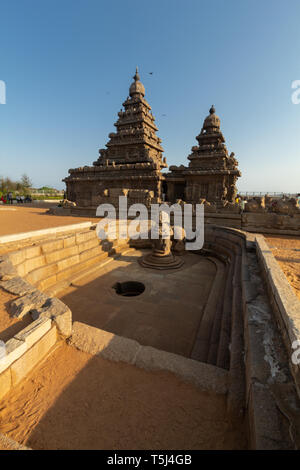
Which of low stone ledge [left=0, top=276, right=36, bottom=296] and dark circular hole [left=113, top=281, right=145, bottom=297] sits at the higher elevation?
low stone ledge [left=0, top=276, right=36, bottom=296]

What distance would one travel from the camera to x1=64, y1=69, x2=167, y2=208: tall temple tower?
19109 mm

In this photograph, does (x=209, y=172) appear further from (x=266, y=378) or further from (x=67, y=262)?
(x=266, y=378)

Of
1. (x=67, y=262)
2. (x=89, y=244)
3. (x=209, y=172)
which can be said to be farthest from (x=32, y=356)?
(x=209, y=172)

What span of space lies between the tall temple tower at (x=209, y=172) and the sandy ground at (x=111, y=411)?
16253 mm

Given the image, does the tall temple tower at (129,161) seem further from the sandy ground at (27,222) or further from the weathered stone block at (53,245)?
the weathered stone block at (53,245)

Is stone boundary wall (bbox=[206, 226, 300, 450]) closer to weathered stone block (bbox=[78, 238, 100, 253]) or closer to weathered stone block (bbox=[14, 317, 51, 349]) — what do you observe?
weathered stone block (bbox=[14, 317, 51, 349])

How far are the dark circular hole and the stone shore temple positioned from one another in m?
10.9

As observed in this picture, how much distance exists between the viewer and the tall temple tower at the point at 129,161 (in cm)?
1911

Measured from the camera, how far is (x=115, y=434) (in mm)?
1571

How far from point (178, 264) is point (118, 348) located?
15.4 ft

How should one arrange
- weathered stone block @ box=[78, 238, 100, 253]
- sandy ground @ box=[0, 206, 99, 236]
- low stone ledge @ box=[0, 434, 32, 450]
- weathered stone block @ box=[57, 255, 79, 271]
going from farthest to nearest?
sandy ground @ box=[0, 206, 99, 236], weathered stone block @ box=[78, 238, 100, 253], weathered stone block @ box=[57, 255, 79, 271], low stone ledge @ box=[0, 434, 32, 450]

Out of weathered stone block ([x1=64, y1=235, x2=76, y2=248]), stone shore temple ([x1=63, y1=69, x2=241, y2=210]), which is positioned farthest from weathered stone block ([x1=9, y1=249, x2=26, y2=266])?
stone shore temple ([x1=63, y1=69, x2=241, y2=210])
